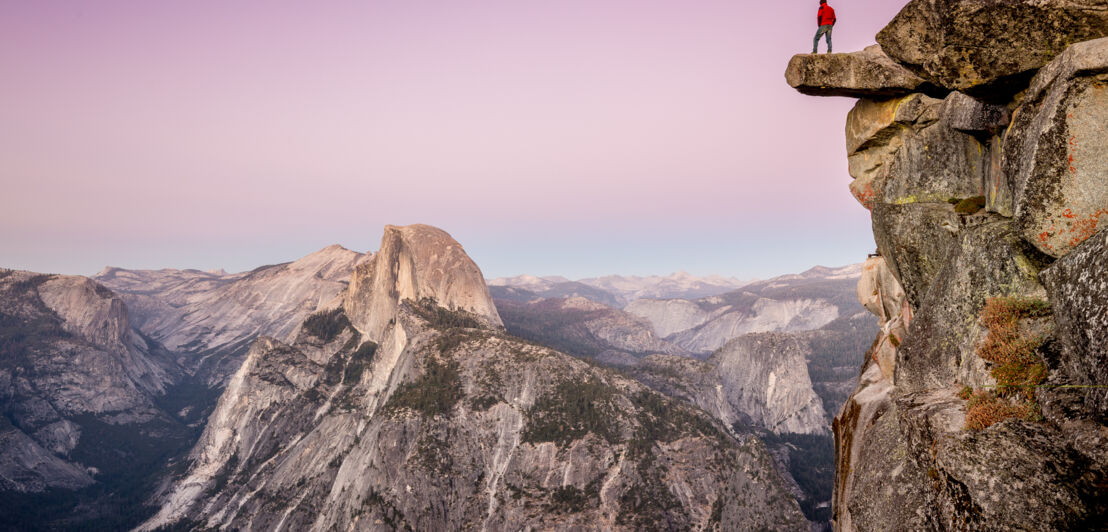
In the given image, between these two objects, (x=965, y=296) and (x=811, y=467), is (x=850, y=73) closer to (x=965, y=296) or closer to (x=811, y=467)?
(x=965, y=296)

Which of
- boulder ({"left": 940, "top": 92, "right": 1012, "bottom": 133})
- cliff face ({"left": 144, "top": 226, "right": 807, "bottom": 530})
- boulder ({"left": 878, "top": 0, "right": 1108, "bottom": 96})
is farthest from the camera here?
cliff face ({"left": 144, "top": 226, "right": 807, "bottom": 530})

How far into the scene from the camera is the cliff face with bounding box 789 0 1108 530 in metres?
8.94

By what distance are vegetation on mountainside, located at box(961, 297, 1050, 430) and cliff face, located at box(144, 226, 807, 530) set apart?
289 feet

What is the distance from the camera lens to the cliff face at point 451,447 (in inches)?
3561

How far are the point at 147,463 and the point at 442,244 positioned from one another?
506 feet

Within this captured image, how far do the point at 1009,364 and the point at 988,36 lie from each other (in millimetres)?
8869

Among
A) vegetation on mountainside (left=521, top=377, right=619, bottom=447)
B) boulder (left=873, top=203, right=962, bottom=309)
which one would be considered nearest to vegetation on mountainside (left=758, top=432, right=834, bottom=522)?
vegetation on mountainside (left=521, top=377, right=619, bottom=447)

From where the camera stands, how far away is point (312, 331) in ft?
557

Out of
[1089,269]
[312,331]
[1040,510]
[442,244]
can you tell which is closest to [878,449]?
[1040,510]

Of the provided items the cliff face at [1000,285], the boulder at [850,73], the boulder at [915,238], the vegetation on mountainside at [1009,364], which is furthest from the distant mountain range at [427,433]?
the boulder at [850,73]

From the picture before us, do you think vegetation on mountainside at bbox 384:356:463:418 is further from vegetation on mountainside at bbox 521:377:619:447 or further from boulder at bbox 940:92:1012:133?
boulder at bbox 940:92:1012:133

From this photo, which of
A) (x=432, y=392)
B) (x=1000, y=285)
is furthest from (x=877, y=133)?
(x=432, y=392)

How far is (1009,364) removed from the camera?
1111cm

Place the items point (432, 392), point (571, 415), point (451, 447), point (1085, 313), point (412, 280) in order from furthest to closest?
point (412, 280) < point (432, 392) < point (571, 415) < point (451, 447) < point (1085, 313)
